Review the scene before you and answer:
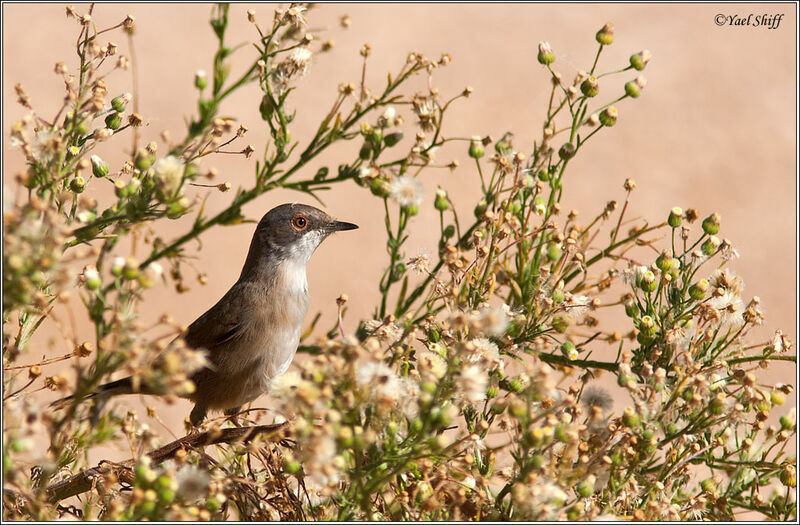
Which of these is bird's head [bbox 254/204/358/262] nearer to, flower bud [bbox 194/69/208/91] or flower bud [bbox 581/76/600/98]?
flower bud [bbox 581/76/600/98]

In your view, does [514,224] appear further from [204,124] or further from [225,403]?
[225,403]

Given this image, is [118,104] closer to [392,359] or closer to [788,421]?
[392,359]

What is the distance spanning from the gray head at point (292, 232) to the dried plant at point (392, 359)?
2.53 feet

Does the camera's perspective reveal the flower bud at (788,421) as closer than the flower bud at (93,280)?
No

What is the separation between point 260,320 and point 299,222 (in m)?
0.42

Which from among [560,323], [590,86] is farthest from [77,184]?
[590,86]

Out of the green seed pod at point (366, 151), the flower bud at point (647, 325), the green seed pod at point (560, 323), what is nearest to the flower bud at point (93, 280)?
the green seed pod at point (366, 151)

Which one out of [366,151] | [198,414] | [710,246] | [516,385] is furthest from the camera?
[198,414]

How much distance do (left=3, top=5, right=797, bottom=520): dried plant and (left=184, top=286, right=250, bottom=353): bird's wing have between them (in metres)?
0.72

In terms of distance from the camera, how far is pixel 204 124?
1.42 meters

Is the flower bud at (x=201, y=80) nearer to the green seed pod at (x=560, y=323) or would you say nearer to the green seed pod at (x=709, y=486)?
the green seed pod at (x=560, y=323)

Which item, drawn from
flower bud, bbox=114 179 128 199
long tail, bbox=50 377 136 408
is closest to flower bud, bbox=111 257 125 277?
flower bud, bbox=114 179 128 199

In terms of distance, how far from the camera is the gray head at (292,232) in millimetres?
3248

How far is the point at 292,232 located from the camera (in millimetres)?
3266
